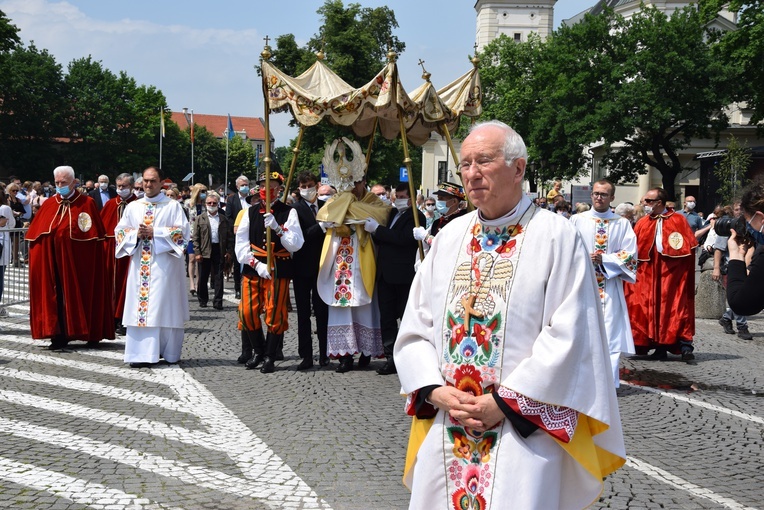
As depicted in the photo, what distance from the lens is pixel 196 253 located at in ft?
48.9

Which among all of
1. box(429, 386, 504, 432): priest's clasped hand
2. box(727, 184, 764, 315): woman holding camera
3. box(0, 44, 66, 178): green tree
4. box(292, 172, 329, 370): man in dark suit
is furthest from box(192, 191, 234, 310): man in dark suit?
box(0, 44, 66, 178): green tree

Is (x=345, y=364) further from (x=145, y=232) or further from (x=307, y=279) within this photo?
(x=145, y=232)

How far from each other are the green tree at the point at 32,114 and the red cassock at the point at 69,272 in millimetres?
59926

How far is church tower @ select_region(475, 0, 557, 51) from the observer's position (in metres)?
89.1

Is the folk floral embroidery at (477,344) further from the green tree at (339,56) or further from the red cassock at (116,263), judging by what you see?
the green tree at (339,56)

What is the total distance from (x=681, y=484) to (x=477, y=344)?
9.55 ft

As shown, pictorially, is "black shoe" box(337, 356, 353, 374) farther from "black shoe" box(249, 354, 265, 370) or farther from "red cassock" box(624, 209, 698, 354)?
"red cassock" box(624, 209, 698, 354)

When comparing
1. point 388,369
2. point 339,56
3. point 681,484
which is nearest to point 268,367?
point 388,369

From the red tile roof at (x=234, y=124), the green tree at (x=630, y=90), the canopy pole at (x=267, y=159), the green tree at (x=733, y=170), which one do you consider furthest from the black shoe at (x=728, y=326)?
the red tile roof at (x=234, y=124)

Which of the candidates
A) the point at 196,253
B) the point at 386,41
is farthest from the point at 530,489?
the point at 386,41

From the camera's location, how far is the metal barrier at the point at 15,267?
12972 mm

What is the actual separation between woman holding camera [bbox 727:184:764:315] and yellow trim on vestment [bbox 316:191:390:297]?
544 centimetres

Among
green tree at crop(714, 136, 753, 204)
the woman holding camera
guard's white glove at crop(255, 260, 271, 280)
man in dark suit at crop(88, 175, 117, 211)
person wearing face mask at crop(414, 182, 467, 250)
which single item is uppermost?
green tree at crop(714, 136, 753, 204)

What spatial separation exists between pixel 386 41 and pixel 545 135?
11.9 meters
